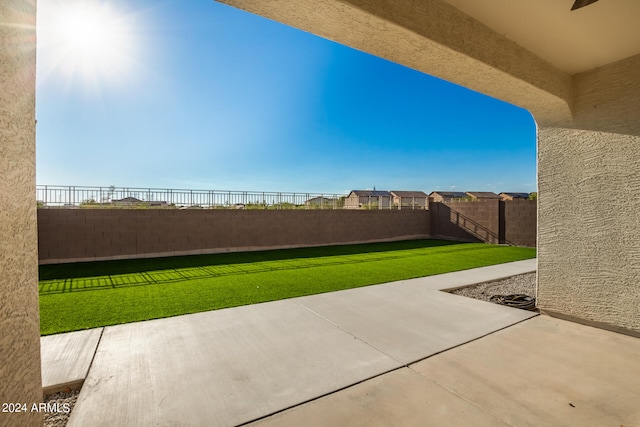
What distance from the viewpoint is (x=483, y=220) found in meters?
12.3

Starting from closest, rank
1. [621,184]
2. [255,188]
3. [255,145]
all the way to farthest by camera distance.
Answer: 1. [621,184]
2. [255,188]
3. [255,145]

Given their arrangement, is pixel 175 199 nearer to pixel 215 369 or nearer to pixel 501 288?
pixel 215 369

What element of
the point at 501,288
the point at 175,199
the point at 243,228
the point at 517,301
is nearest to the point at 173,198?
the point at 175,199

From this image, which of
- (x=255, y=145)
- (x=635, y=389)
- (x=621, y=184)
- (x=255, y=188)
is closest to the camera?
(x=635, y=389)

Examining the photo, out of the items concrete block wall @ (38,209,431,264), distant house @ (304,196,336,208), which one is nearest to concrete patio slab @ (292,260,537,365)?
concrete block wall @ (38,209,431,264)

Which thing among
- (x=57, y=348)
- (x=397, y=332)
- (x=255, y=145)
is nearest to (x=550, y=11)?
(x=397, y=332)

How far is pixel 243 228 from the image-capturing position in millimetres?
10047

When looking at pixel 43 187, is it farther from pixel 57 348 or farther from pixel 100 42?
pixel 57 348

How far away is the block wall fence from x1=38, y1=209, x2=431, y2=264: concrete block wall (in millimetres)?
19

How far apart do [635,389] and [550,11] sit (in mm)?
2982

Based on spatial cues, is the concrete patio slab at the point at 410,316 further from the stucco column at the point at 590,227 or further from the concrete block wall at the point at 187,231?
the concrete block wall at the point at 187,231

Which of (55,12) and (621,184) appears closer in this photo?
(621,184)

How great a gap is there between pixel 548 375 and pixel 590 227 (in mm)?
1946

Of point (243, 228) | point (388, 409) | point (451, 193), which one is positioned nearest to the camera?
point (388, 409)
